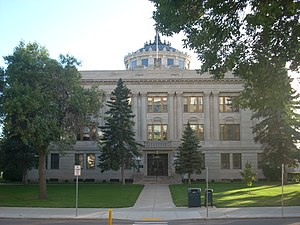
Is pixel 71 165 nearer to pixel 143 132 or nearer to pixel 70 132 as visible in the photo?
pixel 143 132

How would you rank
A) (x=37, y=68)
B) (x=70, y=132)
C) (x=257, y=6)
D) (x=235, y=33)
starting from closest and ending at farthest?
(x=257, y=6) < (x=235, y=33) < (x=37, y=68) < (x=70, y=132)

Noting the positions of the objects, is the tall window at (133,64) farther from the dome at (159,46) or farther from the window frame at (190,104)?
the window frame at (190,104)

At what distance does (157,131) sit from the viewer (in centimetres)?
5488

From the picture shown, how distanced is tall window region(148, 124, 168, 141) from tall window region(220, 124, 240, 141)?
25.2 feet

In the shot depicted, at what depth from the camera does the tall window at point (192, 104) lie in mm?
54844

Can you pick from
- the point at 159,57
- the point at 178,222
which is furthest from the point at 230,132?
the point at 178,222

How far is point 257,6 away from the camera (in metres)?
11.6

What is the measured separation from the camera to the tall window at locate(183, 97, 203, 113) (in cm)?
5484

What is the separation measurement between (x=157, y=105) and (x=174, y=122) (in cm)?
331

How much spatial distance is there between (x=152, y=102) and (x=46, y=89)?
2918 centimetres

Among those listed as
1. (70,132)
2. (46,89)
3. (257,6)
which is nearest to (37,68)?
(46,89)

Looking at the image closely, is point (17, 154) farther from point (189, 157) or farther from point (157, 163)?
point (189, 157)

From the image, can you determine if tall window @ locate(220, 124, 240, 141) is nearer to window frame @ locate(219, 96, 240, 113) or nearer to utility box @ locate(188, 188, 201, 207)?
window frame @ locate(219, 96, 240, 113)

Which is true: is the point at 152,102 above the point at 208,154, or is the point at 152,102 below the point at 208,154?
above
